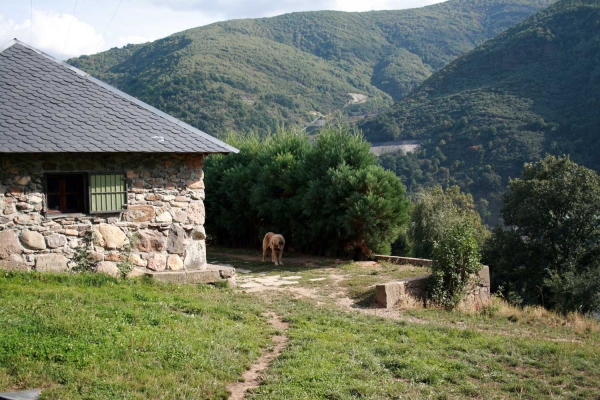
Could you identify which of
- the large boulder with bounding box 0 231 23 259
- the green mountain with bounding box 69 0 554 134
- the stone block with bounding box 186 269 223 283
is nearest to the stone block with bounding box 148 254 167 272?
the stone block with bounding box 186 269 223 283

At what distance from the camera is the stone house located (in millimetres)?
9562

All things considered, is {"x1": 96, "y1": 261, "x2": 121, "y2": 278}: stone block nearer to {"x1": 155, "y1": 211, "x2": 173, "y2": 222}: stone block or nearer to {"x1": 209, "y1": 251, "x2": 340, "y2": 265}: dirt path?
{"x1": 155, "y1": 211, "x2": 173, "y2": 222}: stone block

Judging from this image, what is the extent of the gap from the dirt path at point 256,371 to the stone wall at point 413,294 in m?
2.90

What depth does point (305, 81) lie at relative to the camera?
235ft

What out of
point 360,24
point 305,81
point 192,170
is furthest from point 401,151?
point 360,24

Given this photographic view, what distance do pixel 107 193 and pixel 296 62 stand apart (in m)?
69.5

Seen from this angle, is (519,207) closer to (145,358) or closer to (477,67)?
(145,358)

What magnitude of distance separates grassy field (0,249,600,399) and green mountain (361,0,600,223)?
32.5m

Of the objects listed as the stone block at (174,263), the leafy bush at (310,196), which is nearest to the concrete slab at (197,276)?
the stone block at (174,263)

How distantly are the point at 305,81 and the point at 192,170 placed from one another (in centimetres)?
6238

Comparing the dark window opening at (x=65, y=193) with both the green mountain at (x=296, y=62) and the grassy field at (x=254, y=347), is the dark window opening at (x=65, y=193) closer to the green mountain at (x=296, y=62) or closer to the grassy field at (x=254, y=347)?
the grassy field at (x=254, y=347)

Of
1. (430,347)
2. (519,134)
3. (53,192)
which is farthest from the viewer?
(519,134)

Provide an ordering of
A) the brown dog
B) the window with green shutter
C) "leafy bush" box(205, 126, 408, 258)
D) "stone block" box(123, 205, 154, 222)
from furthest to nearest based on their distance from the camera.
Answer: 1. "leafy bush" box(205, 126, 408, 258)
2. the brown dog
3. "stone block" box(123, 205, 154, 222)
4. the window with green shutter

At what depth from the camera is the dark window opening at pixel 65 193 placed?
32.6 feet
